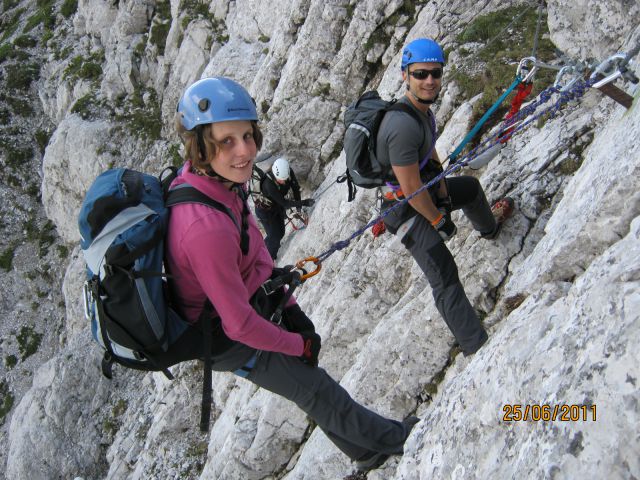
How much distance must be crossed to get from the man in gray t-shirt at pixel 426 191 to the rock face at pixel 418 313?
1.84 ft

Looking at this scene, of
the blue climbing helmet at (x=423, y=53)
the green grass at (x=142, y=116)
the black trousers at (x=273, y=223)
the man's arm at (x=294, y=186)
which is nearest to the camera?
the blue climbing helmet at (x=423, y=53)

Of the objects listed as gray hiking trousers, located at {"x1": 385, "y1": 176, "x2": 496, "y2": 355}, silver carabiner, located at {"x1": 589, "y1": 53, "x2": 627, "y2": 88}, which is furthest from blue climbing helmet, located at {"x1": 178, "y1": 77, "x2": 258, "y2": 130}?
silver carabiner, located at {"x1": 589, "y1": 53, "x2": 627, "y2": 88}

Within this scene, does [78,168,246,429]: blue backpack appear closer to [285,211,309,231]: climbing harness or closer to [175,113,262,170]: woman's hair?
[175,113,262,170]: woman's hair

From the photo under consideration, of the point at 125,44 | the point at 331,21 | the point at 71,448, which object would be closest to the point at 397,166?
the point at 331,21

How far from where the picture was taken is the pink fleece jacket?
11.5ft

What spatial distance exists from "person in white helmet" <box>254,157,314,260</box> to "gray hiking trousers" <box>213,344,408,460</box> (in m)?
9.10

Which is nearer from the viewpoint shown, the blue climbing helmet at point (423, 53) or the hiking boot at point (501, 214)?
the blue climbing helmet at point (423, 53)

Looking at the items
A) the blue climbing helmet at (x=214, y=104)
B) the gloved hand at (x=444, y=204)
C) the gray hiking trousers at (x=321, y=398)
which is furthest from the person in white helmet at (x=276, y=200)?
the blue climbing helmet at (x=214, y=104)

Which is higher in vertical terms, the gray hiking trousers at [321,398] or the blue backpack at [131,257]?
the blue backpack at [131,257]

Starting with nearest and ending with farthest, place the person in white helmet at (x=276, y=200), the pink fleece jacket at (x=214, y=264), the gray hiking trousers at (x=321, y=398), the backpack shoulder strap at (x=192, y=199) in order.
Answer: the pink fleece jacket at (x=214, y=264) → the backpack shoulder strap at (x=192, y=199) → the gray hiking trousers at (x=321, y=398) → the person in white helmet at (x=276, y=200)

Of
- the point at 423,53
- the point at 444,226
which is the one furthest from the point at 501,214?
the point at 423,53

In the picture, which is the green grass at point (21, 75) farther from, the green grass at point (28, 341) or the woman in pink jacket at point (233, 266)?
the woman in pink jacket at point (233, 266)

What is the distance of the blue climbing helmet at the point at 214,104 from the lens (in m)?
3.71
